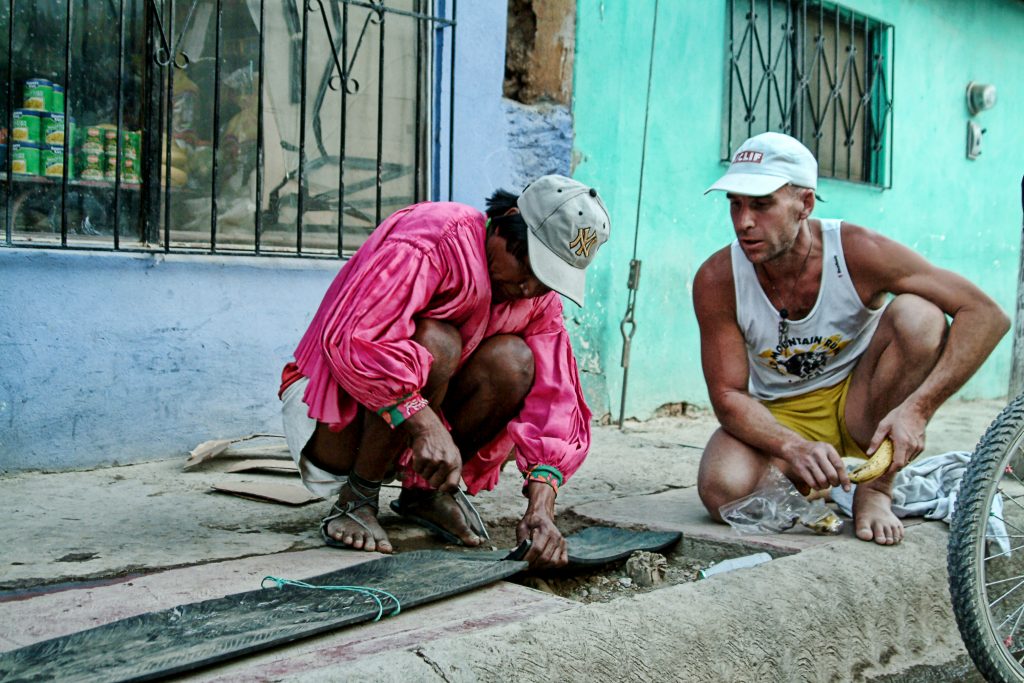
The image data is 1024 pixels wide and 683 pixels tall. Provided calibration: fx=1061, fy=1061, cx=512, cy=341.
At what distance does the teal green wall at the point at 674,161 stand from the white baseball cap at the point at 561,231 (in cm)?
259

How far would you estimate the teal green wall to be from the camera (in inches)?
205

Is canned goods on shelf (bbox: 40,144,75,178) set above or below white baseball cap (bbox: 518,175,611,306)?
above

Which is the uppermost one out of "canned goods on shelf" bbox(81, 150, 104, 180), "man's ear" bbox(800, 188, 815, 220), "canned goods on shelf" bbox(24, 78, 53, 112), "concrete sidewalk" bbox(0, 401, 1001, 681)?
"canned goods on shelf" bbox(24, 78, 53, 112)

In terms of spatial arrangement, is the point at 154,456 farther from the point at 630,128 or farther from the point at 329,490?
the point at 630,128

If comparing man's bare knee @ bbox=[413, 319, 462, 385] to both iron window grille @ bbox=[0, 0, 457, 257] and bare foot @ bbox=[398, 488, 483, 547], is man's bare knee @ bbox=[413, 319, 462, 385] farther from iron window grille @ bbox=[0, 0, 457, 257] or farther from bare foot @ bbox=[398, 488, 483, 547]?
iron window grille @ bbox=[0, 0, 457, 257]

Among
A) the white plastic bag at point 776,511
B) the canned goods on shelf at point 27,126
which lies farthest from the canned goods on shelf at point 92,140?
the white plastic bag at point 776,511

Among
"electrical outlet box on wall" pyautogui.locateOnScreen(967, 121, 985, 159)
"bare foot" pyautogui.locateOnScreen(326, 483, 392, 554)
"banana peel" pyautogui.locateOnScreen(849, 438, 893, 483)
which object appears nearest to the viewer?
"bare foot" pyautogui.locateOnScreen(326, 483, 392, 554)

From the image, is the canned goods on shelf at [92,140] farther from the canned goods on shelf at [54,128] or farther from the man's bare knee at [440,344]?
the man's bare knee at [440,344]

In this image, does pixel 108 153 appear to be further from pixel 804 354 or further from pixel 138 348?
pixel 804 354

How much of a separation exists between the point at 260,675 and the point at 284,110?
2892mm

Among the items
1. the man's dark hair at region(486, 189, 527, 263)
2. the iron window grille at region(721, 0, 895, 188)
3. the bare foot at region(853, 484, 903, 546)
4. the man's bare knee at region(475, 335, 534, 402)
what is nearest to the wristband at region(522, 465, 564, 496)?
the man's bare knee at region(475, 335, 534, 402)

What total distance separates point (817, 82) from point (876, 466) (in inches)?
168

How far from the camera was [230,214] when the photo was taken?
161 inches

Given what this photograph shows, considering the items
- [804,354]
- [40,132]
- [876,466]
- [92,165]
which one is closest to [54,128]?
[40,132]
